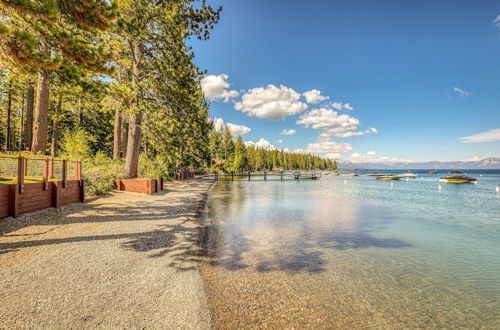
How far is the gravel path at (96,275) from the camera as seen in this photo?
337 centimetres

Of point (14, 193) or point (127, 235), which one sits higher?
point (14, 193)

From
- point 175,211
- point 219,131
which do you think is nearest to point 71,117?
point 175,211

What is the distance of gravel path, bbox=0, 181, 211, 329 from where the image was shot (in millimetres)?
3367

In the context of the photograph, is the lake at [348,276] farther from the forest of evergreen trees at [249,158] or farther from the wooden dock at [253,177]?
the forest of evergreen trees at [249,158]

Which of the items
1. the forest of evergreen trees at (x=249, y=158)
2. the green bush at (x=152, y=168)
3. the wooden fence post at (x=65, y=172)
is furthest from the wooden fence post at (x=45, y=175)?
the forest of evergreen trees at (x=249, y=158)

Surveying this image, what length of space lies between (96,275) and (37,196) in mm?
6092

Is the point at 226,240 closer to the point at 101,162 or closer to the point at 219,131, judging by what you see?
the point at 101,162

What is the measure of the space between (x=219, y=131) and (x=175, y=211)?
66.7 metres

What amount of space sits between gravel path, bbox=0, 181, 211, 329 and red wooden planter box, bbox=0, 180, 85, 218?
1.17 ft

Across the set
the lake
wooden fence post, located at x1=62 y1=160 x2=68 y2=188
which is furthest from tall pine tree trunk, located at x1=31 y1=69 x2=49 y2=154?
the lake

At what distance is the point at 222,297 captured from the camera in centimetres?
441

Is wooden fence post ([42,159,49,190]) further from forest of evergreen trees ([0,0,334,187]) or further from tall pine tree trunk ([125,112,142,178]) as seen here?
tall pine tree trunk ([125,112,142,178])

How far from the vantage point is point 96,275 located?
444 cm

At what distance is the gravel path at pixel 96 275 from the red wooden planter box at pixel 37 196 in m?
0.36
